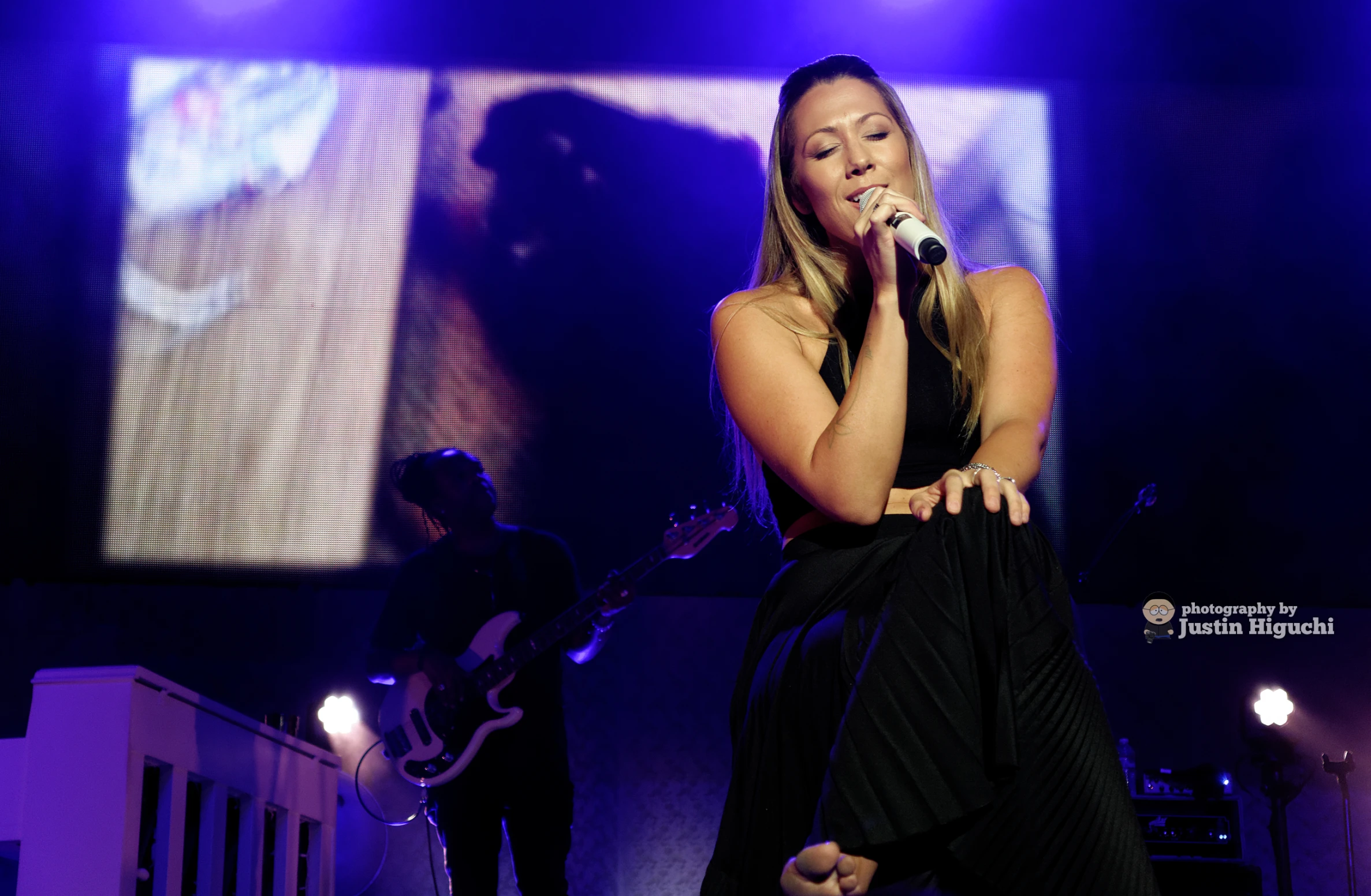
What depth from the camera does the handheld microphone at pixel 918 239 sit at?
111 cm

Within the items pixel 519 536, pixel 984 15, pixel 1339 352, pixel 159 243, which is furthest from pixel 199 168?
pixel 1339 352

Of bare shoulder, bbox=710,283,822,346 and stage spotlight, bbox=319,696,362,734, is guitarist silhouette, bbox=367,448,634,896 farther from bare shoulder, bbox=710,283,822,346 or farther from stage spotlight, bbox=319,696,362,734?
bare shoulder, bbox=710,283,822,346

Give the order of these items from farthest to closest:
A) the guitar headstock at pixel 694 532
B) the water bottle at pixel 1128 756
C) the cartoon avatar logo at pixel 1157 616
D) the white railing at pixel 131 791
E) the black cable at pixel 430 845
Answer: the cartoon avatar logo at pixel 1157 616 < the black cable at pixel 430 845 < the water bottle at pixel 1128 756 < the guitar headstock at pixel 694 532 < the white railing at pixel 131 791

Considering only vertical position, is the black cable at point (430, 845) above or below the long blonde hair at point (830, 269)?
below

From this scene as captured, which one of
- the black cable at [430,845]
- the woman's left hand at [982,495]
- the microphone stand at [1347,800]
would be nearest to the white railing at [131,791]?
the woman's left hand at [982,495]

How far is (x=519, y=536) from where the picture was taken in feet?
12.8

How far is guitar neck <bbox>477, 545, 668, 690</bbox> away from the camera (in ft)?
11.7

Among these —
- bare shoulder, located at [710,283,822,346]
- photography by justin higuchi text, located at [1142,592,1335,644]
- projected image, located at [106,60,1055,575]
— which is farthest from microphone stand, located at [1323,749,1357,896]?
bare shoulder, located at [710,283,822,346]

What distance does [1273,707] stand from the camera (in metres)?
4.70

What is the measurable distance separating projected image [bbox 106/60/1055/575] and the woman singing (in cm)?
297

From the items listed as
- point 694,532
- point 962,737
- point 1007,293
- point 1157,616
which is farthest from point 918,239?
point 1157,616

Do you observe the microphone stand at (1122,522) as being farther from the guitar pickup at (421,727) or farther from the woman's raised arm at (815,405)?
the woman's raised arm at (815,405)

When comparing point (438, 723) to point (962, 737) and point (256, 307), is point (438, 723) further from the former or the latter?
point (962, 737)

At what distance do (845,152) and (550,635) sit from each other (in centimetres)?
255
